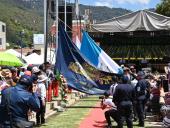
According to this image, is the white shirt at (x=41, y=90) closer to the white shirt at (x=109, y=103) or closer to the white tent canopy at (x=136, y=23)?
the white shirt at (x=109, y=103)

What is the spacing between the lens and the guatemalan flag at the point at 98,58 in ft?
74.4

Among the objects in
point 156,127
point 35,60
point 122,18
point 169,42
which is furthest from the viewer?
point 169,42

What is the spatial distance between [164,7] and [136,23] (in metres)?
32.1

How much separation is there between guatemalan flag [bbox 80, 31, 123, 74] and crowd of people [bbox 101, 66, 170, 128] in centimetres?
309

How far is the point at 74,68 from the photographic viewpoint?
22750mm

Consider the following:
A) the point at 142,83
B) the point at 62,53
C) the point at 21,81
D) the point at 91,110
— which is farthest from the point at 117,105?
the point at 62,53

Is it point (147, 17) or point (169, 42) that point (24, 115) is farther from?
point (169, 42)

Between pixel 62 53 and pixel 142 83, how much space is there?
719 cm

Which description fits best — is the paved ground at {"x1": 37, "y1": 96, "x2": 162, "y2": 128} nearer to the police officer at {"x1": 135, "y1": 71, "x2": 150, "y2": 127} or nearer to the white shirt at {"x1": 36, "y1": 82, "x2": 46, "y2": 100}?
the police officer at {"x1": 135, "y1": 71, "x2": 150, "y2": 127}

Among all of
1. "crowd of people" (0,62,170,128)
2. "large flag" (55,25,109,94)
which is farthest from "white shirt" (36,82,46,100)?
"large flag" (55,25,109,94)

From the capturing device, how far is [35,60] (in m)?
35.0

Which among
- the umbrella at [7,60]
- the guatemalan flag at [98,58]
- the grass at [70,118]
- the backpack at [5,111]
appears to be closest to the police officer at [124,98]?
the grass at [70,118]

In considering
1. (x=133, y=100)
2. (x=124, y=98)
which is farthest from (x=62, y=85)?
(x=124, y=98)

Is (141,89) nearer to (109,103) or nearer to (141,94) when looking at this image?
(141,94)
